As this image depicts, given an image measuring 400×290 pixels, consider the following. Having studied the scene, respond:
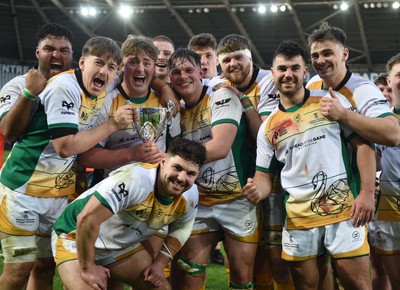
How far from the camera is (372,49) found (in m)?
18.3

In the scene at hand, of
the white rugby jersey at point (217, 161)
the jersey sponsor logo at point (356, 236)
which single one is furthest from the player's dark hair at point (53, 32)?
A: the jersey sponsor logo at point (356, 236)

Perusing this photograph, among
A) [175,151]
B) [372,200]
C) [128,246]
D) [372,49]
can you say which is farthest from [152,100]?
[372,49]

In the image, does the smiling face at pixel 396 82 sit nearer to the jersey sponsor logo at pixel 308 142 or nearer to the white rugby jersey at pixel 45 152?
the jersey sponsor logo at pixel 308 142

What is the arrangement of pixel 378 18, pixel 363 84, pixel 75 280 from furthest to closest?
pixel 378 18, pixel 363 84, pixel 75 280

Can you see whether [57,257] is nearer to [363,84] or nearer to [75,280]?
[75,280]

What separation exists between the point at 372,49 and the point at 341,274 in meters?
15.8

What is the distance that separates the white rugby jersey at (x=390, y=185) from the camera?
14.4ft

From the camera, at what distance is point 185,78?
4.26 metres

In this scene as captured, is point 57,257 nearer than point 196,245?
Yes

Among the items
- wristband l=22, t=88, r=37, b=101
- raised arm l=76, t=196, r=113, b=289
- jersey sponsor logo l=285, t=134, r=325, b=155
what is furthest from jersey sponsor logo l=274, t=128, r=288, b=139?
wristband l=22, t=88, r=37, b=101

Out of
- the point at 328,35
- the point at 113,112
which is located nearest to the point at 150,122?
the point at 113,112

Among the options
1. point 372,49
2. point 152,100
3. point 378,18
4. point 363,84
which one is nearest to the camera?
point 363,84

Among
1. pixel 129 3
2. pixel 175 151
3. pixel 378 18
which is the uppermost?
pixel 129 3

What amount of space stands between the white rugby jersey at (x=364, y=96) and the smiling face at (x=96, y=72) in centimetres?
155
